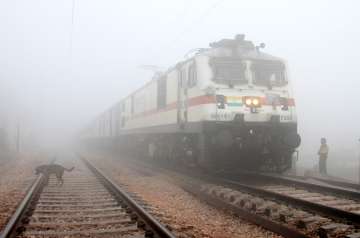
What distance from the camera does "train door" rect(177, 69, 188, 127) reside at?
45.2 ft

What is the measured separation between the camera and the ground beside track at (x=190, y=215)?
668 cm

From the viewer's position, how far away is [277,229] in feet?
21.4

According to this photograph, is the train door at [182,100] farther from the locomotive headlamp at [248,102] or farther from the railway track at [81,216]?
the railway track at [81,216]

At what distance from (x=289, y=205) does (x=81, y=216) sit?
3.55m

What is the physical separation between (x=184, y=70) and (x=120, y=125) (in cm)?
1483

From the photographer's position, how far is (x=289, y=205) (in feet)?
27.5

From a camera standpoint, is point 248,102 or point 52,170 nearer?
point 248,102

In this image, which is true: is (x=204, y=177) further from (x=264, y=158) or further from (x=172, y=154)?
(x=172, y=154)

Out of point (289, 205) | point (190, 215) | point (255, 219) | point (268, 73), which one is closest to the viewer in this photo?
point (255, 219)

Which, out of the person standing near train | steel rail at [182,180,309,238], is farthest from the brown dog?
the person standing near train

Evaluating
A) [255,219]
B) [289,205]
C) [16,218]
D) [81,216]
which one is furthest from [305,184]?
[16,218]

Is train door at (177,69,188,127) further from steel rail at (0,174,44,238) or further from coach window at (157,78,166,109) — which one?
steel rail at (0,174,44,238)

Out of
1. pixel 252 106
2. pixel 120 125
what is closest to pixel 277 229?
pixel 252 106

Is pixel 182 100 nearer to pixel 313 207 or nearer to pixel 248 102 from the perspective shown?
pixel 248 102
